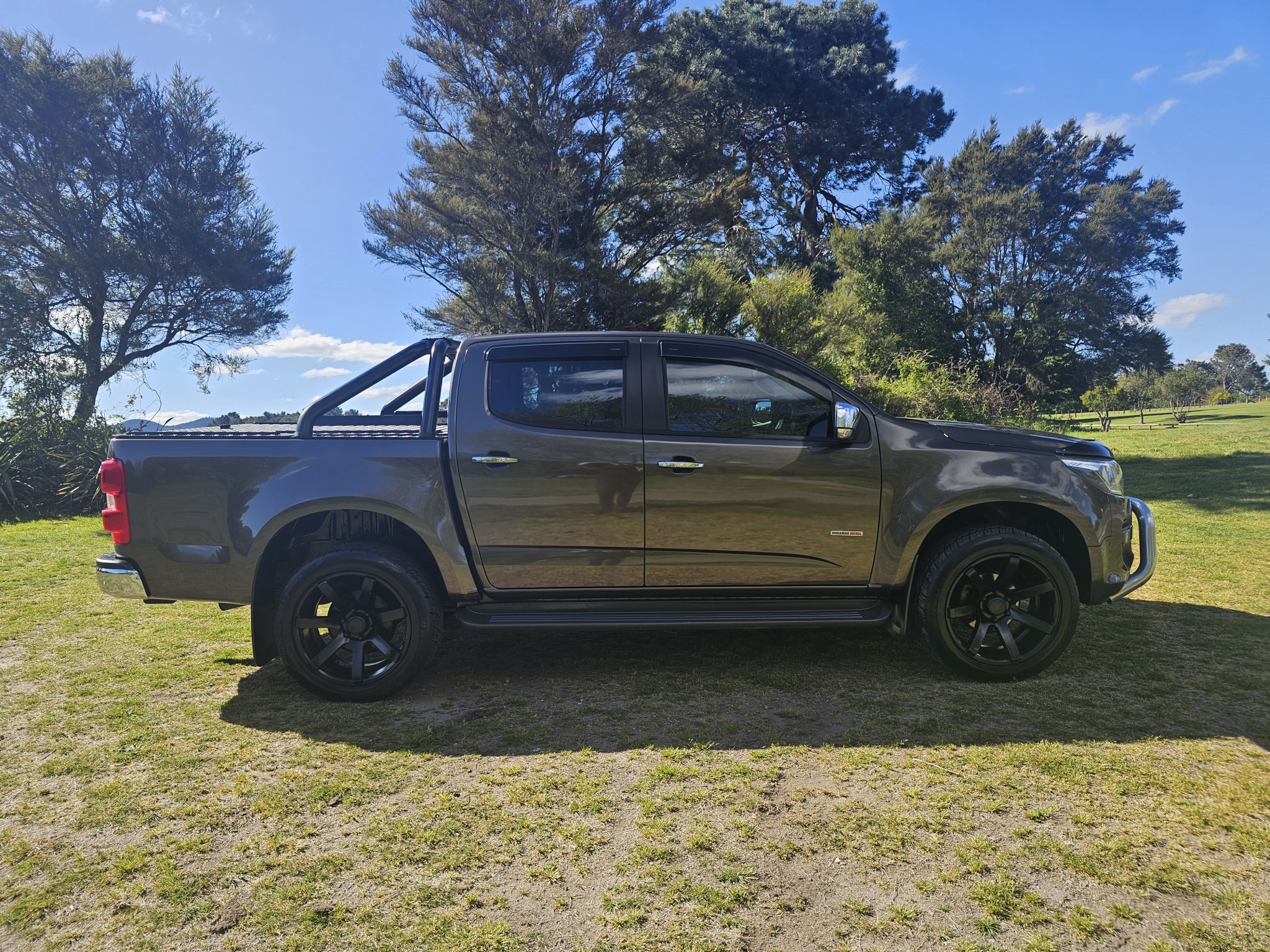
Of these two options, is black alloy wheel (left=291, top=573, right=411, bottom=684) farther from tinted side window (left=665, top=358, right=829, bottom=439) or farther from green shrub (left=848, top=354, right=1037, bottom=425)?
green shrub (left=848, top=354, right=1037, bottom=425)

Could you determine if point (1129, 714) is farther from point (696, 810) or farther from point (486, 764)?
point (486, 764)

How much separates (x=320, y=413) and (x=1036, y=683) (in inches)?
167

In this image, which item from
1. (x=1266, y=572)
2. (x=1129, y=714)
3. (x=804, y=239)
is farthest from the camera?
(x=804, y=239)

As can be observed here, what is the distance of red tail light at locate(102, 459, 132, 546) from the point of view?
3.94 metres

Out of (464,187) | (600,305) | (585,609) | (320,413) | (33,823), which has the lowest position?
(33,823)

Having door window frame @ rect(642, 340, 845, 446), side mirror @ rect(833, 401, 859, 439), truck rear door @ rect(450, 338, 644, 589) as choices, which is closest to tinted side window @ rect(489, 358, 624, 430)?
truck rear door @ rect(450, 338, 644, 589)

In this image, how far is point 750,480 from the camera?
392cm

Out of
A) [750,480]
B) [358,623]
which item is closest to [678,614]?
[750,480]

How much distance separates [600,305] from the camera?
754 inches

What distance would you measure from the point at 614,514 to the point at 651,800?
1.48 metres

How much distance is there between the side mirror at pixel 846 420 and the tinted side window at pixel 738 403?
4.4 inches

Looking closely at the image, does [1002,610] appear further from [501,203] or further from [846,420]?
[501,203]

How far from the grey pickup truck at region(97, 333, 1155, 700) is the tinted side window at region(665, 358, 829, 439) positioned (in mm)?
12

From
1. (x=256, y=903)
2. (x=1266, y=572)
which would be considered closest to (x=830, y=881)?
(x=256, y=903)
